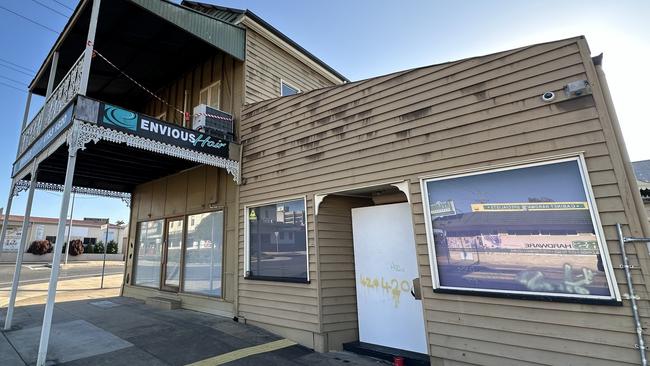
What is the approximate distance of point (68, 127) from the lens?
4777 mm

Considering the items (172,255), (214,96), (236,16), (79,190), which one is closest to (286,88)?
(214,96)

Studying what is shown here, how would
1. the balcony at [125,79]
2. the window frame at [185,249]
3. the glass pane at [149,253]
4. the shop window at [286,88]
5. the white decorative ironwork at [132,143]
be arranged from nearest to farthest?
the white decorative ironwork at [132,143] < the balcony at [125,79] < the window frame at [185,249] < the shop window at [286,88] < the glass pane at [149,253]

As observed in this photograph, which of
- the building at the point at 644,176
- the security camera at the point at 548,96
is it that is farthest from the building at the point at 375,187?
the building at the point at 644,176

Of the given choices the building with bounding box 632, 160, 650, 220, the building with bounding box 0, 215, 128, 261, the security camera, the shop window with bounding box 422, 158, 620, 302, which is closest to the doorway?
the shop window with bounding box 422, 158, 620, 302

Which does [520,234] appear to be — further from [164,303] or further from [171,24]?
[164,303]

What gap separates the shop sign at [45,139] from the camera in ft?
16.1

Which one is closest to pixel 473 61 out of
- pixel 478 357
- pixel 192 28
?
pixel 478 357

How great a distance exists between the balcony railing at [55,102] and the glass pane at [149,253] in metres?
3.60

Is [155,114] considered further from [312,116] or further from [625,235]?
[625,235]

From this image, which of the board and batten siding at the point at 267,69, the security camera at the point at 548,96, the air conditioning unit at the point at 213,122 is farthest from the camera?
the board and batten siding at the point at 267,69

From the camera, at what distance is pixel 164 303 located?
7.63m

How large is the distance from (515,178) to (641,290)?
4.64 feet

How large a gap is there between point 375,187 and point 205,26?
5219mm

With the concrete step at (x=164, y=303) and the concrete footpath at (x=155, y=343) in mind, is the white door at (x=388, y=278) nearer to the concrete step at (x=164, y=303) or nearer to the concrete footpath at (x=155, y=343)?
the concrete footpath at (x=155, y=343)
